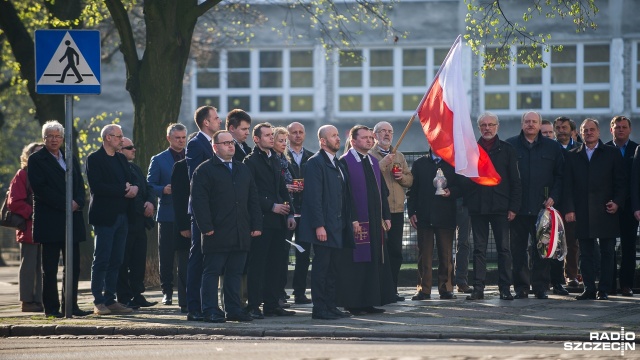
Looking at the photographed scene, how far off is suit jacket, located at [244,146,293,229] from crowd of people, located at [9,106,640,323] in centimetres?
2

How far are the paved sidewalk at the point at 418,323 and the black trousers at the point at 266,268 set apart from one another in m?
0.38

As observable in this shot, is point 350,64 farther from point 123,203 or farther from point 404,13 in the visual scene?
point 123,203

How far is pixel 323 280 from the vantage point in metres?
14.0

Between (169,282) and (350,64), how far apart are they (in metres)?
30.0

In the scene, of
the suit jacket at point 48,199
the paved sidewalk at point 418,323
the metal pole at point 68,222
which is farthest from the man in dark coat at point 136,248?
the metal pole at point 68,222

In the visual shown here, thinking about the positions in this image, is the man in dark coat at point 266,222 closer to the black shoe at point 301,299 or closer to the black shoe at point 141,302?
the black shoe at point 301,299

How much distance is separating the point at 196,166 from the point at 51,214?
1.72 m

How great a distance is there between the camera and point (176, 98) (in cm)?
1959

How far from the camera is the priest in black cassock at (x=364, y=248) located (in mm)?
14320

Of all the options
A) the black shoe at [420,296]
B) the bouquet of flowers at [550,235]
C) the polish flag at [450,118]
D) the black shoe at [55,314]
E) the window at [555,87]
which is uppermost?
the window at [555,87]

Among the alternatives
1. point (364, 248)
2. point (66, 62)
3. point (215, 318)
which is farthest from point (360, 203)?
point (66, 62)

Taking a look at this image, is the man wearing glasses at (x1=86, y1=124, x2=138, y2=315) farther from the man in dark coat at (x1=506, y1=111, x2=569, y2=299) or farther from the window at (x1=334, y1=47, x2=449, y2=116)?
the window at (x1=334, y1=47, x2=449, y2=116)

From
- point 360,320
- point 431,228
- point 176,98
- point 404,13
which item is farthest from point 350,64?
point 360,320

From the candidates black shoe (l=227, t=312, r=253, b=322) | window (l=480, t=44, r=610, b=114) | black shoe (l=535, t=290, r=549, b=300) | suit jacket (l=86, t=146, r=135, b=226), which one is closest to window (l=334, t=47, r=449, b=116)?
window (l=480, t=44, r=610, b=114)
